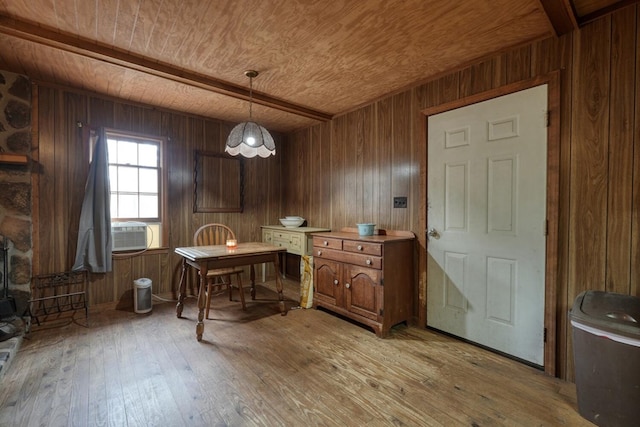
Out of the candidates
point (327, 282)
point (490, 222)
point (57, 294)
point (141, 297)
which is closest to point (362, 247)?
point (327, 282)

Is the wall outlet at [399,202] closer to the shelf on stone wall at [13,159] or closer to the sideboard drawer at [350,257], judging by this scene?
the sideboard drawer at [350,257]

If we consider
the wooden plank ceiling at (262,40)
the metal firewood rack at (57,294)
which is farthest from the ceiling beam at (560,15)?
the metal firewood rack at (57,294)

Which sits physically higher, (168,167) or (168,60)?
(168,60)

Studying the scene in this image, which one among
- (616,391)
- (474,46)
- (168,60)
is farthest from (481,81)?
(168,60)

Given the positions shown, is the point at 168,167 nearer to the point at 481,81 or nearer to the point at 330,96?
the point at 330,96

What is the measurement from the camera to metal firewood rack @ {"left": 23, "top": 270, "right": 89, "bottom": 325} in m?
2.79

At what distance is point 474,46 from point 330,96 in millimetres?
1456

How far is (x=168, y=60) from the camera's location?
2.40 metres

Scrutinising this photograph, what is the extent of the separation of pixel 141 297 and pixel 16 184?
1529 mm

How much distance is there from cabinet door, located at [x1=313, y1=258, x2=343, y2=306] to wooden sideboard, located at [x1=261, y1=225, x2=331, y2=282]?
1.61 ft

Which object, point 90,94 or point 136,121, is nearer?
point 90,94

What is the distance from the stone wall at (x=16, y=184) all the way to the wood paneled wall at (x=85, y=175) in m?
0.08

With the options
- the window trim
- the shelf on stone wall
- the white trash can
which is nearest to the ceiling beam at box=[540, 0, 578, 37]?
the window trim

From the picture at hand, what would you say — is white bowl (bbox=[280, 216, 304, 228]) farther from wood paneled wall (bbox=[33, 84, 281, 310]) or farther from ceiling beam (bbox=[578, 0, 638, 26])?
ceiling beam (bbox=[578, 0, 638, 26])
